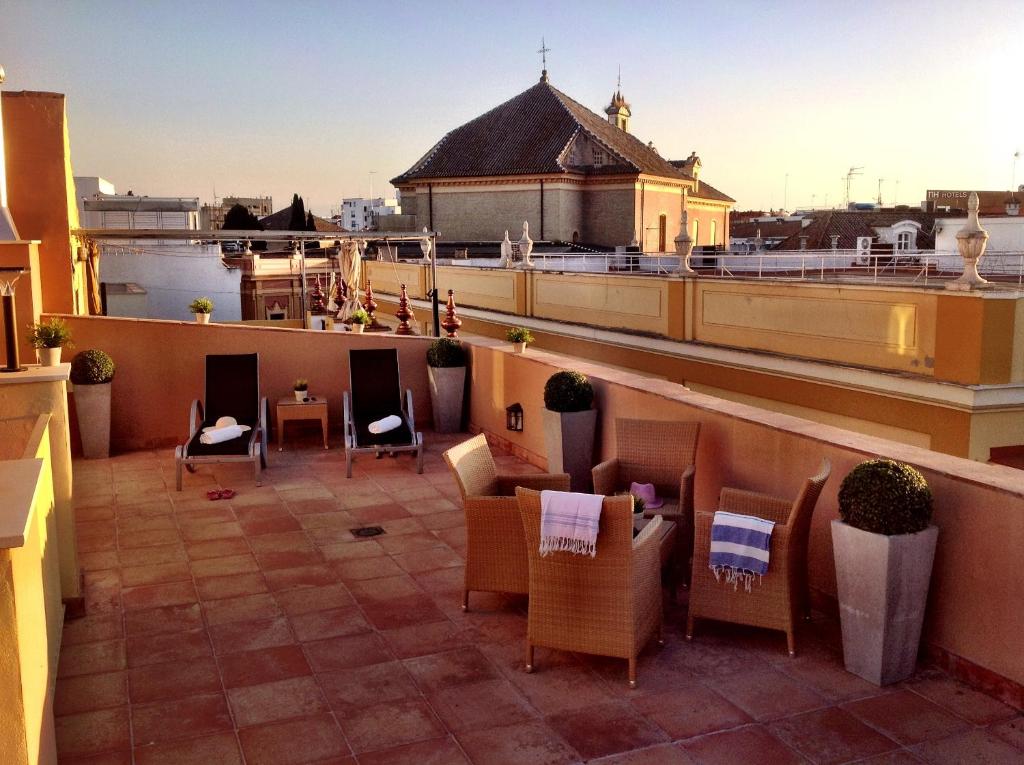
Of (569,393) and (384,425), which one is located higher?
(569,393)

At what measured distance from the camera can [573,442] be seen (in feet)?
23.1

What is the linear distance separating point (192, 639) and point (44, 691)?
5.13ft

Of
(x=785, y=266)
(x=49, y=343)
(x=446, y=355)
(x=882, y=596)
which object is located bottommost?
(x=882, y=596)

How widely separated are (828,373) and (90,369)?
9.98 m

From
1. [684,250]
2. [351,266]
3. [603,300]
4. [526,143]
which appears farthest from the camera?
[526,143]

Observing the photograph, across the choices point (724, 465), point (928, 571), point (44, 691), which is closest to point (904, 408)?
point (724, 465)

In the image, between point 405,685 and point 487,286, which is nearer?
point 405,685

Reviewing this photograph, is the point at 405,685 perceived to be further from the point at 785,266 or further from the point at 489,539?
the point at 785,266

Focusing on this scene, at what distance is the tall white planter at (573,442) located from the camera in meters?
6.98

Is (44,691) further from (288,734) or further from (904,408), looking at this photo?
(904,408)

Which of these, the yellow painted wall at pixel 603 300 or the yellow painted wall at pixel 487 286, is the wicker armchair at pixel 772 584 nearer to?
the yellow painted wall at pixel 603 300

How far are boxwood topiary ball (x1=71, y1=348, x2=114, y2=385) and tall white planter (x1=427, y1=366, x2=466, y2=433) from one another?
132 inches

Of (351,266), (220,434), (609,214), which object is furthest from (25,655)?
(609,214)

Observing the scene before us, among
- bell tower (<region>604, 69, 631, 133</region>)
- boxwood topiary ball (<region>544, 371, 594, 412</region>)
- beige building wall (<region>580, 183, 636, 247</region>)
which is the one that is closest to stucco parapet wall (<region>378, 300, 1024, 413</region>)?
boxwood topiary ball (<region>544, 371, 594, 412</region>)
